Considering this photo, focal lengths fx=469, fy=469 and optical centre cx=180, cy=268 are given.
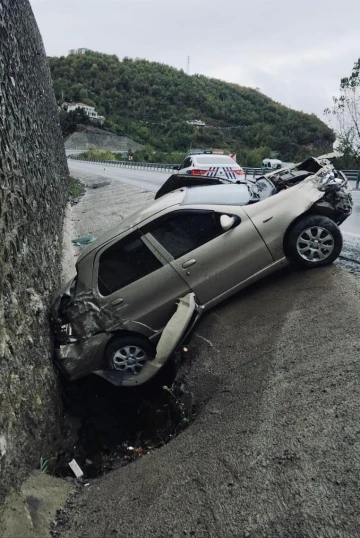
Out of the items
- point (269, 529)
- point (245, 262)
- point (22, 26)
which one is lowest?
point (269, 529)

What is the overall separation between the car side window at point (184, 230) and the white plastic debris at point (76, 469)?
8.20 ft

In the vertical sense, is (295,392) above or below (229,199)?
below

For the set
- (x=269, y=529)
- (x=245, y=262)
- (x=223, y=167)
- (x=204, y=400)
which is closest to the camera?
(x=269, y=529)

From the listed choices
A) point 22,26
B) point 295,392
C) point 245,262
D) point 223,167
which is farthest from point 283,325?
point 223,167

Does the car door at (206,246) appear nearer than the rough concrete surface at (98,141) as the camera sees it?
Yes

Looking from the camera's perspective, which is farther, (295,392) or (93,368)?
(93,368)

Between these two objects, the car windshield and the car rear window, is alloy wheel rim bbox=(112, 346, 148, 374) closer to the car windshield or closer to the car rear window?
the car windshield

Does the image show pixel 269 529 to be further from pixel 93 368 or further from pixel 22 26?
pixel 22 26

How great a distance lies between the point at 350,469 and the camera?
297cm

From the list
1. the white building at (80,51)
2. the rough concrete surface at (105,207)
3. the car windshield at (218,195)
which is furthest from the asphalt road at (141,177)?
the white building at (80,51)

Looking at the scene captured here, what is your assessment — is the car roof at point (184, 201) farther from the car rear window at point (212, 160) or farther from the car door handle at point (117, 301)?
the car rear window at point (212, 160)

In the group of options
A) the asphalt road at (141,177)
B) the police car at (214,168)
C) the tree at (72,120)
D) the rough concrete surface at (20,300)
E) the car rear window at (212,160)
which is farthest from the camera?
the tree at (72,120)

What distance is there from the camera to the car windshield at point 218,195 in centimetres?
594

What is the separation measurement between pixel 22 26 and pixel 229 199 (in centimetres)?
604
